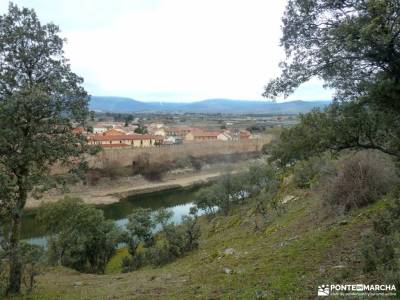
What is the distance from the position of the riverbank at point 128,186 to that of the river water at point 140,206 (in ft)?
5.25

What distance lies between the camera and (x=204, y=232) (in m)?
27.0

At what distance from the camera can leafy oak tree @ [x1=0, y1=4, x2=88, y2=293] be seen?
393 inches

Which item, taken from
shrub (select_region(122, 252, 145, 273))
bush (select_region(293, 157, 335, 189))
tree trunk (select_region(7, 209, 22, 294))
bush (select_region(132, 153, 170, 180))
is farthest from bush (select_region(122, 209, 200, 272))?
bush (select_region(132, 153, 170, 180))

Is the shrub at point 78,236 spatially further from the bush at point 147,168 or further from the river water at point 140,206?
the bush at point 147,168

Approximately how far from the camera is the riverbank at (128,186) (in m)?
49.7

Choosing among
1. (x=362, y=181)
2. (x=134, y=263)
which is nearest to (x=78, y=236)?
(x=134, y=263)

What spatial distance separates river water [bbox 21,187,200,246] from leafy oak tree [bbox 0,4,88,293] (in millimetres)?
24592

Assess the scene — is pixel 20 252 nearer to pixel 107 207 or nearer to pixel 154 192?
pixel 107 207

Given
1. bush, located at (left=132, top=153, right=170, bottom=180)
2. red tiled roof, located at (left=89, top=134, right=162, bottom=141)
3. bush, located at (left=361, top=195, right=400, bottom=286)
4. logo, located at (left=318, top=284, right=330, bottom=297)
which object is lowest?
bush, located at (left=132, top=153, right=170, bottom=180)

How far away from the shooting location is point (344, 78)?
8.62 m

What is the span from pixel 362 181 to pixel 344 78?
5.93m

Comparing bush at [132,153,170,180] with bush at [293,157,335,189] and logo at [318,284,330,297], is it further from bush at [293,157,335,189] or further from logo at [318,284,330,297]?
logo at [318,284,330,297]

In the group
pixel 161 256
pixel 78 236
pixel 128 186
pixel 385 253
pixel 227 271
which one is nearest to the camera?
pixel 385 253

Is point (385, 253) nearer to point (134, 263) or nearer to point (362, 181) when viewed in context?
point (362, 181)
